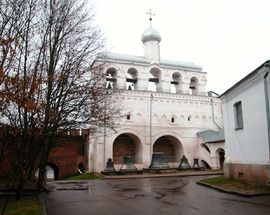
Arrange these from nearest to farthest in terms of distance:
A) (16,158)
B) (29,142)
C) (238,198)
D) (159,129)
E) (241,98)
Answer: (16,158) < (29,142) < (238,198) < (241,98) < (159,129)

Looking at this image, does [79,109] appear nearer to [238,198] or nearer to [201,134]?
[238,198]

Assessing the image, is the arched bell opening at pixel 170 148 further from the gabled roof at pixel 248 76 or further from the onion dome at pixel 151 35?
the gabled roof at pixel 248 76

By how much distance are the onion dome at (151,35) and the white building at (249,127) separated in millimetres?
18426

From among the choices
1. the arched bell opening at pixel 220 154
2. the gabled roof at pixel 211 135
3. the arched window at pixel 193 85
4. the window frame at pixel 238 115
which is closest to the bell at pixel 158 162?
the gabled roof at pixel 211 135

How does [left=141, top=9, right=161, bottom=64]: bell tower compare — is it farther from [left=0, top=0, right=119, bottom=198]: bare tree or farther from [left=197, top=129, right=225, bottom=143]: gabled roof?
[left=0, top=0, right=119, bottom=198]: bare tree

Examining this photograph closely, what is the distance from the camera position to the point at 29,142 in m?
8.76

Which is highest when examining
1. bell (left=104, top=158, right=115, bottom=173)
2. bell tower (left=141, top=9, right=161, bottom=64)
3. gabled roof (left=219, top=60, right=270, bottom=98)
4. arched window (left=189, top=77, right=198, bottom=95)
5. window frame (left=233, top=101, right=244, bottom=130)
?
bell tower (left=141, top=9, right=161, bottom=64)

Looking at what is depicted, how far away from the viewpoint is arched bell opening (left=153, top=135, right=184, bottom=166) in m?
32.6

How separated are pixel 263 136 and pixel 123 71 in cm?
2048

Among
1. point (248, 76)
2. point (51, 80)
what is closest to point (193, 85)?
point (248, 76)

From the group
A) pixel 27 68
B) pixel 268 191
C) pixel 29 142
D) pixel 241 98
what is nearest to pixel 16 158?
pixel 29 142

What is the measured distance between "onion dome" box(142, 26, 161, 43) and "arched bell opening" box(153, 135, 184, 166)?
10.4m

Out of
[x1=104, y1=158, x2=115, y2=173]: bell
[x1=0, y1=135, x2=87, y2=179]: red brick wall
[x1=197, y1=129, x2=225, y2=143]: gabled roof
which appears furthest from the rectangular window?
[x1=0, y1=135, x2=87, y2=179]: red brick wall

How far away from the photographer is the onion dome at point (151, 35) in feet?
106
